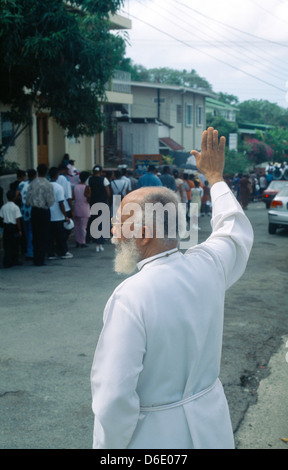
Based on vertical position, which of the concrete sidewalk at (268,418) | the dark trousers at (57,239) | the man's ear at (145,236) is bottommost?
the concrete sidewalk at (268,418)

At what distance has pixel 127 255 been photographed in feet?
7.58

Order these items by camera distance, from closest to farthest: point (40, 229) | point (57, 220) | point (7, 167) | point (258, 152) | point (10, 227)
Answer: point (10, 227) < point (40, 229) < point (57, 220) < point (7, 167) < point (258, 152)

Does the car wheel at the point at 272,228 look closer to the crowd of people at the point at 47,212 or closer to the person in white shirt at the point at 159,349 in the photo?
the crowd of people at the point at 47,212

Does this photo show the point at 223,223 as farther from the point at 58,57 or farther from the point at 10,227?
the point at 58,57

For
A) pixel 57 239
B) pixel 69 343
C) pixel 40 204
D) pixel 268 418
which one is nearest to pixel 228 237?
pixel 268 418

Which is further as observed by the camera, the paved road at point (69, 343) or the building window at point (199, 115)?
the building window at point (199, 115)

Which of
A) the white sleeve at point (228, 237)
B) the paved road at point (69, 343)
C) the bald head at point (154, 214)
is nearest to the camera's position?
the bald head at point (154, 214)

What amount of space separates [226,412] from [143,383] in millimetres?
380

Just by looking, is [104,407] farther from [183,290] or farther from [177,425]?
[183,290]

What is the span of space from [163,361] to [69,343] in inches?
168

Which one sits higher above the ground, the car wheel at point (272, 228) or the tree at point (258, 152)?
the tree at point (258, 152)

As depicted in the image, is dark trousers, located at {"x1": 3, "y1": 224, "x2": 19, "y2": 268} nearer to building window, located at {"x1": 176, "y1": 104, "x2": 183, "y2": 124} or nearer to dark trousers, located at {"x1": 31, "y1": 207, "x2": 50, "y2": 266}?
dark trousers, located at {"x1": 31, "y1": 207, "x2": 50, "y2": 266}

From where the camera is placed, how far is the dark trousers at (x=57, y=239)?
11484 mm

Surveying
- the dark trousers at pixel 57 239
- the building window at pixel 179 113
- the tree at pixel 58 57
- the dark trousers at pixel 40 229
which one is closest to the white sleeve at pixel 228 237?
the dark trousers at pixel 40 229
